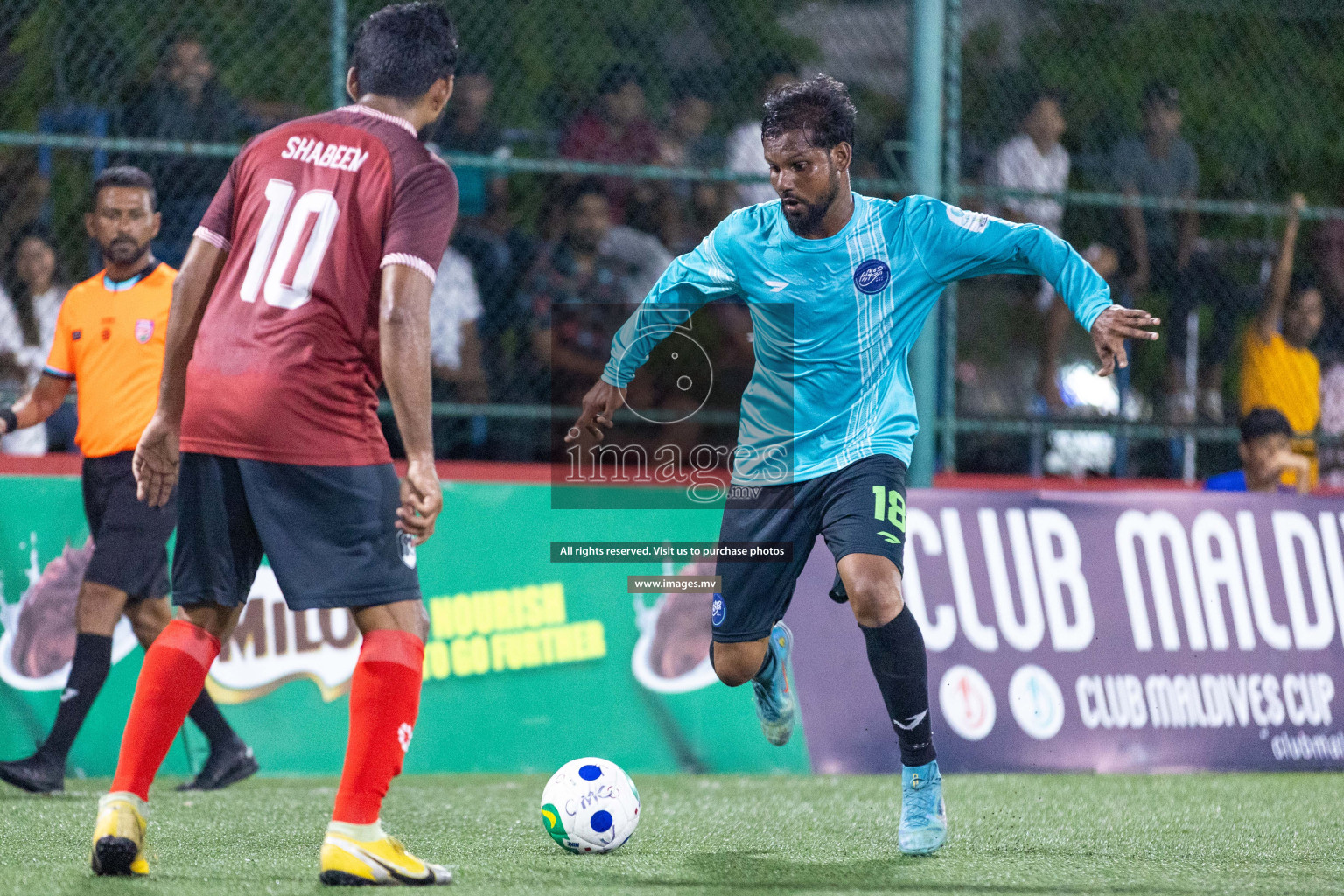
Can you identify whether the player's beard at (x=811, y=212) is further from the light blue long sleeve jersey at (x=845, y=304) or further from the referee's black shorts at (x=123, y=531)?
the referee's black shorts at (x=123, y=531)

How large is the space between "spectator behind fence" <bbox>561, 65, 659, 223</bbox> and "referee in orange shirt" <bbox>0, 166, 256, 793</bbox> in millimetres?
2983

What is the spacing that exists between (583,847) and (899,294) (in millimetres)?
2010

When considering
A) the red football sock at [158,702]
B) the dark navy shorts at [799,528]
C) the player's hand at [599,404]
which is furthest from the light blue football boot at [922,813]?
the red football sock at [158,702]

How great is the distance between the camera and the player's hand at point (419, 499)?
3795mm

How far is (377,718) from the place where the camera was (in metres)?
3.92

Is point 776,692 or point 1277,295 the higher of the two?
point 1277,295

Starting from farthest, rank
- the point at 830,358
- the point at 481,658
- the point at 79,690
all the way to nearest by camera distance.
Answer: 1. the point at 481,658
2. the point at 79,690
3. the point at 830,358

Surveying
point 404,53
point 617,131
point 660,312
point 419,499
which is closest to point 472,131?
point 617,131

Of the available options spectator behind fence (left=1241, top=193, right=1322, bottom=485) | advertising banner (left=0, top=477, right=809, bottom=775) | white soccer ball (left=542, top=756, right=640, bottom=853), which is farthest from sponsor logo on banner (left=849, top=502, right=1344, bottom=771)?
white soccer ball (left=542, top=756, right=640, bottom=853)

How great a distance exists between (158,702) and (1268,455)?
20.2 feet

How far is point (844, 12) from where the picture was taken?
10.6 m

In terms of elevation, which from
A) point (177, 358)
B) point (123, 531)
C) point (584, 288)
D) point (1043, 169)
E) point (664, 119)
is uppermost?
point (664, 119)

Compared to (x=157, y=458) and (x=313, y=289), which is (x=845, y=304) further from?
(x=157, y=458)

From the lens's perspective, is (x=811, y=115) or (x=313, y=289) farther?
(x=811, y=115)
